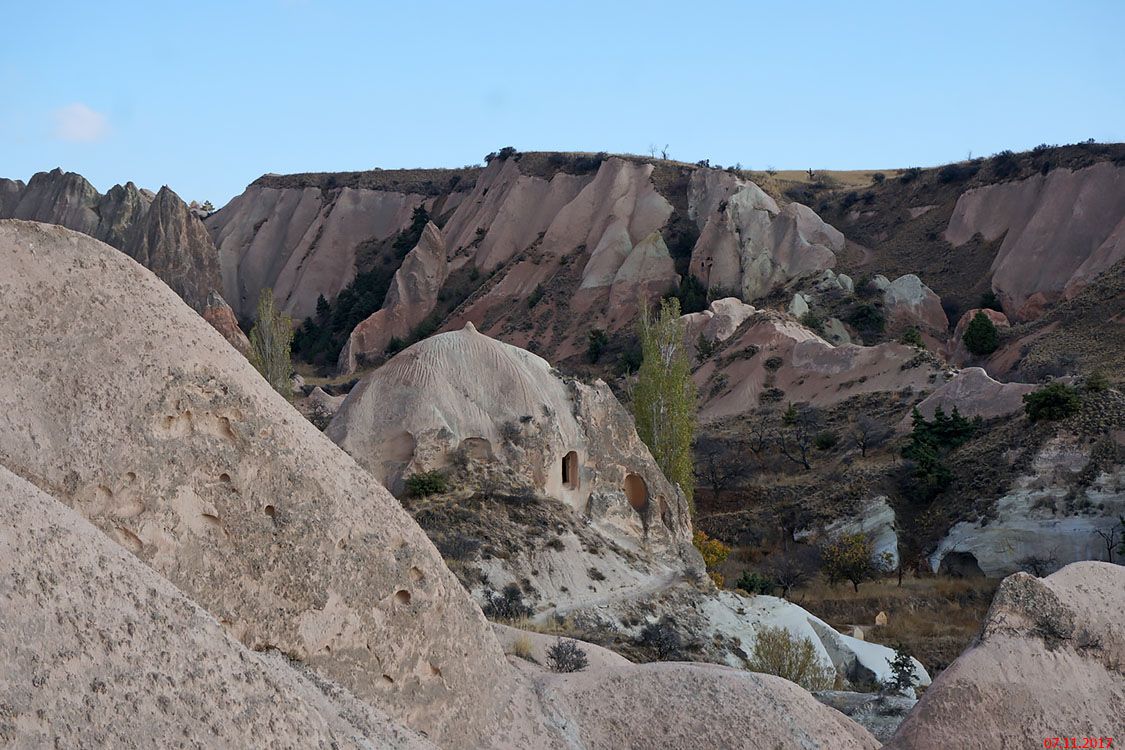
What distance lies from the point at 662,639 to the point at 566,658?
869 centimetres

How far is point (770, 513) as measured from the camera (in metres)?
33.8

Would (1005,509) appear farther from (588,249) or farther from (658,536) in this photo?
(588,249)

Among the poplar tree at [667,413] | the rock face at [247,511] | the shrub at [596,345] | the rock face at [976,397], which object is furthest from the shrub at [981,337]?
the rock face at [247,511]

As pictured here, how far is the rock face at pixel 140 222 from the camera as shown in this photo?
64.0 metres

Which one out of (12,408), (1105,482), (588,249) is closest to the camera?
(12,408)

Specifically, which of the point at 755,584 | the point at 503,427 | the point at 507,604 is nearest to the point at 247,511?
the point at 507,604

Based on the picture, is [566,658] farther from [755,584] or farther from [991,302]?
[991,302]

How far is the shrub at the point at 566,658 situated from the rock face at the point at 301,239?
2580 inches

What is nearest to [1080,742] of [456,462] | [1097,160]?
[456,462]

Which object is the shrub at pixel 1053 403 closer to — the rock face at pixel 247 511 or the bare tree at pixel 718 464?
the bare tree at pixel 718 464

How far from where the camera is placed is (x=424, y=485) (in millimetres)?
19984

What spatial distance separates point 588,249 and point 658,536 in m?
43.3

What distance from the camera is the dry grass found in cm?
2220

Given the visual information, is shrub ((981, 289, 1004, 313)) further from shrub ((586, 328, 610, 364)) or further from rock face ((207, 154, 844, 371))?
shrub ((586, 328, 610, 364))
